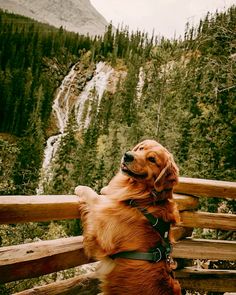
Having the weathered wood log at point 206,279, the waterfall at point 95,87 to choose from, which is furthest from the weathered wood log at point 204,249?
the waterfall at point 95,87

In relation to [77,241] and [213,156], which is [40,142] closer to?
[213,156]

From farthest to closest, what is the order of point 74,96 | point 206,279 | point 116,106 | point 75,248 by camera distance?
point 74,96, point 116,106, point 206,279, point 75,248

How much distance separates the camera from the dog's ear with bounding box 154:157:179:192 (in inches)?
98.2

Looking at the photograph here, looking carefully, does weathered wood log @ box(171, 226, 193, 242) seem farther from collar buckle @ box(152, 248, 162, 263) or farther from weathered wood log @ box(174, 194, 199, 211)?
collar buckle @ box(152, 248, 162, 263)

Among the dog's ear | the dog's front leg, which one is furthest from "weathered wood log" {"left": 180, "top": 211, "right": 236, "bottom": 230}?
the dog's front leg

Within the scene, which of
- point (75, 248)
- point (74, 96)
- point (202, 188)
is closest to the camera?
point (75, 248)

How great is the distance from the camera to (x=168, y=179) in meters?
2.55

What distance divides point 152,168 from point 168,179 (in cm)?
15

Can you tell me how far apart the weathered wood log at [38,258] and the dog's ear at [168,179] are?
2.24 ft

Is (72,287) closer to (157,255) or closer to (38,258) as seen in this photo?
(38,258)

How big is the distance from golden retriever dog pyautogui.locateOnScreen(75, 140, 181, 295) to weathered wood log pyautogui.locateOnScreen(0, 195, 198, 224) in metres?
0.10

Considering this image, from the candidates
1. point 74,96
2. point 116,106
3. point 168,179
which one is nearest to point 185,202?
point 168,179

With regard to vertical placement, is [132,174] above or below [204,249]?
above

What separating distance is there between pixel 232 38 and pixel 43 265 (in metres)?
5.06
